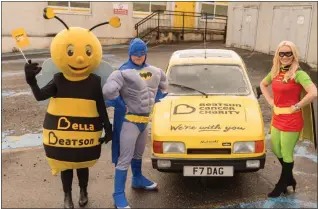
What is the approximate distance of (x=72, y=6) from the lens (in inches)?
792

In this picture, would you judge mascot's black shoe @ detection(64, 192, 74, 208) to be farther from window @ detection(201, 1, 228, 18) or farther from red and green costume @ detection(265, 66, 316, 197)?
window @ detection(201, 1, 228, 18)

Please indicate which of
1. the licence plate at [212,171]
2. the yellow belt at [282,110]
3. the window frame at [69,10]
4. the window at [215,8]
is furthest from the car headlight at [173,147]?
the window at [215,8]

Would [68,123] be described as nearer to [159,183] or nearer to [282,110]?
[159,183]

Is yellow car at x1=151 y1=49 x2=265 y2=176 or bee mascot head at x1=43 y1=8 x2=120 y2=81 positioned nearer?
bee mascot head at x1=43 y1=8 x2=120 y2=81

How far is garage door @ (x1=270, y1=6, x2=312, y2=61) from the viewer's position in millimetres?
13773

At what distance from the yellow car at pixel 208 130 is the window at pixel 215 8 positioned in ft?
63.5

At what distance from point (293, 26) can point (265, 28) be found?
2.20m

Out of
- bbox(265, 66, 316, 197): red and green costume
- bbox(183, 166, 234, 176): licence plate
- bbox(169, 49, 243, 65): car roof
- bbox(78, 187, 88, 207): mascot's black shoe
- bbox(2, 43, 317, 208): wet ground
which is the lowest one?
bbox(2, 43, 317, 208): wet ground

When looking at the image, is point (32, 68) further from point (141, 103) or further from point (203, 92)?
point (203, 92)

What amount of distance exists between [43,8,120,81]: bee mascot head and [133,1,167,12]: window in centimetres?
1839

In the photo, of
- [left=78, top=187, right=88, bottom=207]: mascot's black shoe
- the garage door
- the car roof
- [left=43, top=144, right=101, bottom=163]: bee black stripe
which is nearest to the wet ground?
[left=78, top=187, right=88, bottom=207]: mascot's black shoe

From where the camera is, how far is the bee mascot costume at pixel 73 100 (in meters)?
3.79

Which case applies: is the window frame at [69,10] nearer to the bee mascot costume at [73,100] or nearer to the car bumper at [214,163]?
the bee mascot costume at [73,100]

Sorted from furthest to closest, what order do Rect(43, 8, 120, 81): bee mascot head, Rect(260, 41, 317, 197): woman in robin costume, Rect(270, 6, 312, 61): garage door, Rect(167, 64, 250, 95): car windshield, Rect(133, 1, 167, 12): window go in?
Rect(133, 1, 167, 12): window → Rect(270, 6, 312, 61): garage door → Rect(167, 64, 250, 95): car windshield → Rect(260, 41, 317, 197): woman in robin costume → Rect(43, 8, 120, 81): bee mascot head
